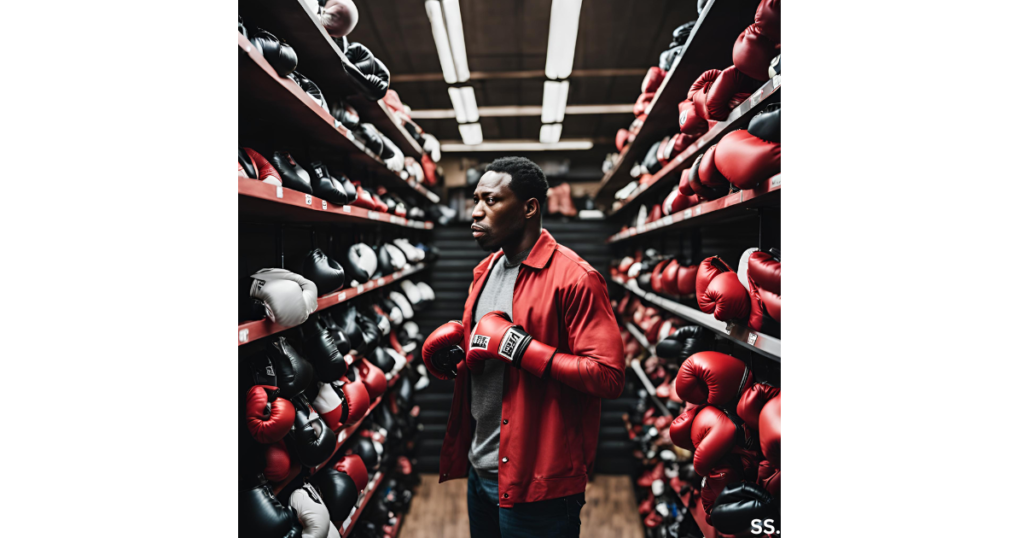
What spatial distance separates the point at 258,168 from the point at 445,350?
0.95 metres

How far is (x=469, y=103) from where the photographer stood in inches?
178

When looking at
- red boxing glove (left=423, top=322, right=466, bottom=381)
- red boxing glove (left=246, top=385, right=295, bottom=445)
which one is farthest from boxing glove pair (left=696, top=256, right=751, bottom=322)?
red boxing glove (left=246, top=385, right=295, bottom=445)

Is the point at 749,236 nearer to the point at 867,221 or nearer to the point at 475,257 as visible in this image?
the point at 867,221

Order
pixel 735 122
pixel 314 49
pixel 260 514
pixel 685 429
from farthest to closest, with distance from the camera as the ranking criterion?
pixel 314 49
pixel 685 429
pixel 735 122
pixel 260 514

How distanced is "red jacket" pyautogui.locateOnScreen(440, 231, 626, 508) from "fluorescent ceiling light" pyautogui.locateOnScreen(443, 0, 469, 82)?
6.39ft

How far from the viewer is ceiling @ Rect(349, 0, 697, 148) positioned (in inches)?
138

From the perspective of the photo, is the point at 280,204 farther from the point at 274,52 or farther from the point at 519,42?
the point at 519,42

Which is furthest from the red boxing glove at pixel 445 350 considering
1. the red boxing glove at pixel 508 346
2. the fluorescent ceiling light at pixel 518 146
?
the fluorescent ceiling light at pixel 518 146

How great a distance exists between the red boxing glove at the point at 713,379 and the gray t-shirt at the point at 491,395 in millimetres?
707

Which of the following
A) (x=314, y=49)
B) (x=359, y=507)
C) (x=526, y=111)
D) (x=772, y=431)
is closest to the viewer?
(x=772, y=431)

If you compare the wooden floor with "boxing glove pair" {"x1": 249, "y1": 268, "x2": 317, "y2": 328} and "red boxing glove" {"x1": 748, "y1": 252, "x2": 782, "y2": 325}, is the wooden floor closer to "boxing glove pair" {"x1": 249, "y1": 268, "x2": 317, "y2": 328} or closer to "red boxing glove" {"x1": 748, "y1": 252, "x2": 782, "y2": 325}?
"boxing glove pair" {"x1": 249, "y1": 268, "x2": 317, "y2": 328}

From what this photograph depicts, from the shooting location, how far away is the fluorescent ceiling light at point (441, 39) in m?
2.77

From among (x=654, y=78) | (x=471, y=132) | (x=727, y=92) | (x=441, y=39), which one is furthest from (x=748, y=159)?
(x=471, y=132)

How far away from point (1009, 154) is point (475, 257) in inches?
195
